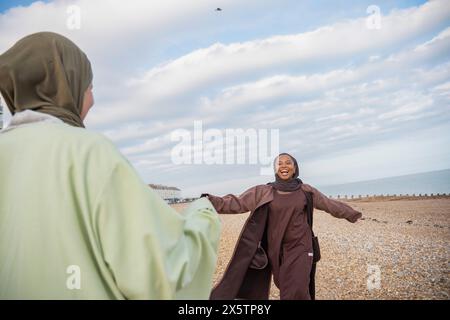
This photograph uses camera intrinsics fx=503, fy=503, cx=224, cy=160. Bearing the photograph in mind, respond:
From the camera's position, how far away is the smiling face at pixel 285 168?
6945mm

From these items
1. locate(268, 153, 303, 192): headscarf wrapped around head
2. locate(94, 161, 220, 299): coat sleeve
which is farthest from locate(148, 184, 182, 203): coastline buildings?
locate(268, 153, 303, 192): headscarf wrapped around head

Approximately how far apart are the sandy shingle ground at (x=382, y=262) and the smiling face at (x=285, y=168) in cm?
221

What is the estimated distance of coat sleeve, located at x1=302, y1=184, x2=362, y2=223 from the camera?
6844mm

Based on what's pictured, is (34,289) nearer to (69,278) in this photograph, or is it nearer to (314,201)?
(69,278)

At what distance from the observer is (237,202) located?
6.82m

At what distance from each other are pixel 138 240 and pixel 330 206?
225 inches

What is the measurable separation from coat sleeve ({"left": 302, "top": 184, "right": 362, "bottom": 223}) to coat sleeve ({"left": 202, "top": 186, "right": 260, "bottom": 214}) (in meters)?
0.70

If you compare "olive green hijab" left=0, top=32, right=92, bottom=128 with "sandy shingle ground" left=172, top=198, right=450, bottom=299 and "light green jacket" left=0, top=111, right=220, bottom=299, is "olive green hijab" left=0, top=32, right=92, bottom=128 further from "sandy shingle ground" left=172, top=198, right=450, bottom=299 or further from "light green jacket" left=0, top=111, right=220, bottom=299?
"sandy shingle ground" left=172, top=198, right=450, bottom=299

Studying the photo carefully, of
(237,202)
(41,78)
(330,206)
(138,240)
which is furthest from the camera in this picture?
(330,206)

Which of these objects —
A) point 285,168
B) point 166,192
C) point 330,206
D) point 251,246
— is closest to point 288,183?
point 285,168

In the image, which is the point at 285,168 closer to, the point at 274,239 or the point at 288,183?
the point at 288,183

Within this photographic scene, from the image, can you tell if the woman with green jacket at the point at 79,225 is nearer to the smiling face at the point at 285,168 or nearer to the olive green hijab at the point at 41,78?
the olive green hijab at the point at 41,78
